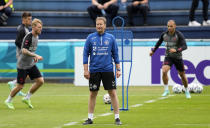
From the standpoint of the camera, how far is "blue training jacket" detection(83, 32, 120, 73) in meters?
11.6

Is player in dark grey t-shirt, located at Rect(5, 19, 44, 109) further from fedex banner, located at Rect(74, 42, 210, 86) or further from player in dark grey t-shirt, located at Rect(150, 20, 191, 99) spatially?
fedex banner, located at Rect(74, 42, 210, 86)

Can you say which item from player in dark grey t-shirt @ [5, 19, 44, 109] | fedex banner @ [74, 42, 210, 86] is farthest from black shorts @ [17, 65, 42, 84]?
fedex banner @ [74, 42, 210, 86]

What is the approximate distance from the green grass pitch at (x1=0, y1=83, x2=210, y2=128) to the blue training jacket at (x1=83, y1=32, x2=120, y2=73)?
43.3 inches

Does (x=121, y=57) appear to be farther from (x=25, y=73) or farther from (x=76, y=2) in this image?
(x=76, y=2)

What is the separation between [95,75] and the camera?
11.7 m

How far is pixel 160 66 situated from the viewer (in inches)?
898

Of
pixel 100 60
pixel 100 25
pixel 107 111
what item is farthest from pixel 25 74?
pixel 100 25

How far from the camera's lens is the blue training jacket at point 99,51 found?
1164 centimetres

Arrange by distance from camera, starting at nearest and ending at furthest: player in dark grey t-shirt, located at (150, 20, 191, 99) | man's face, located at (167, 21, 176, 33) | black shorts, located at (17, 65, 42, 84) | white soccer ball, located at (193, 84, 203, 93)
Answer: black shorts, located at (17, 65, 42, 84)
man's face, located at (167, 21, 176, 33)
player in dark grey t-shirt, located at (150, 20, 191, 99)
white soccer ball, located at (193, 84, 203, 93)

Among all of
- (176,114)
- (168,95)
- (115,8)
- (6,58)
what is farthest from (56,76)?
(176,114)

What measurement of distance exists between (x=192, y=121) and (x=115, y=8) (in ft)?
48.9

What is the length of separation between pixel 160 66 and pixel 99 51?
1138cm

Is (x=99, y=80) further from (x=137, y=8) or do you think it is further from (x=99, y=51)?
(x=137, y=8)

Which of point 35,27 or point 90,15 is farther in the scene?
point 90,15
